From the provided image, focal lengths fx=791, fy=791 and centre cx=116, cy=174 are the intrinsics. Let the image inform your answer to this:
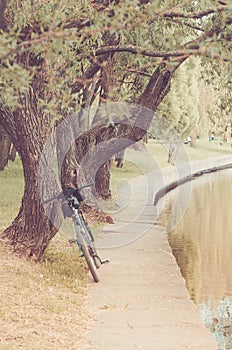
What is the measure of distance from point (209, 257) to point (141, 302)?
625cm

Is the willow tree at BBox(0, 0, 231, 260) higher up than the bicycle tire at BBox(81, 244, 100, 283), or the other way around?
the willow tree at BBox(0, 0, 231, 260)

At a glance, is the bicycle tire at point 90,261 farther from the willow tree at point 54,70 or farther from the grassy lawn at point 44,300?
the willow tree at point 54,70

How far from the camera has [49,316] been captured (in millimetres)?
8375

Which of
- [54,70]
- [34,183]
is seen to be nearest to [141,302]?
[34,183]

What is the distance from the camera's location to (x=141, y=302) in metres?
9.46

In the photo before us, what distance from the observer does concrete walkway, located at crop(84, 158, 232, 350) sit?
7.71m

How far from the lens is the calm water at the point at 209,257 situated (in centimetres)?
1032

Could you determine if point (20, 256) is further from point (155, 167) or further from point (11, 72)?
point (155, 167)

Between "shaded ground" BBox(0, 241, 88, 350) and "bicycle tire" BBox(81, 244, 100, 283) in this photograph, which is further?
"bicycle tire" BBox(81, 244, 100, 283)

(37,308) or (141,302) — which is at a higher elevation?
(37,308)

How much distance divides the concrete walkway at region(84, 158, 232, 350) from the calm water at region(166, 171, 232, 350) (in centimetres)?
49

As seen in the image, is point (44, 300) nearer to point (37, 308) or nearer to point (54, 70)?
point (37, 308)

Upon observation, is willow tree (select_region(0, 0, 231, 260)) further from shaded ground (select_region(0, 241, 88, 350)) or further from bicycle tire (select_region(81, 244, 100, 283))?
bicycle tire (select_region(81, 244, 100, 283))

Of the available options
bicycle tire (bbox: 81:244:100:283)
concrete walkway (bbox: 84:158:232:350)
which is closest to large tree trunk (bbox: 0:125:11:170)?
concrete walkway (bbox: 84:158:232:350)
